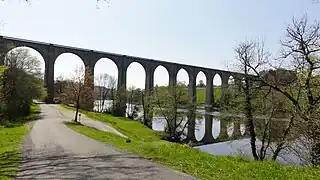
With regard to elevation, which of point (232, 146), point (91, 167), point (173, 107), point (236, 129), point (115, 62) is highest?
point (115, 62)

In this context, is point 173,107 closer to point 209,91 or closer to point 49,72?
point 49,72

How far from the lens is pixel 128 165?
948cm

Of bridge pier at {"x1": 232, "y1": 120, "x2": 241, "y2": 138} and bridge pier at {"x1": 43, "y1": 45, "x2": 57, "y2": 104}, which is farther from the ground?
bridge pier at {"x1": 43, "y1": 45, "x2": 57, "y2": 104}

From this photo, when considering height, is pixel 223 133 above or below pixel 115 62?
below

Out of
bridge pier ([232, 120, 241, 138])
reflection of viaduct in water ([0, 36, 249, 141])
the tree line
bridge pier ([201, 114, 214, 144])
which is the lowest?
bridge pier ([201, 114, 214, 144])

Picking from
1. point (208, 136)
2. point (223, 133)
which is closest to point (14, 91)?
point (223, 133)

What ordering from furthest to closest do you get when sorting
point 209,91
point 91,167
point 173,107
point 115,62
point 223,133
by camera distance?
point 209,91 < point 115,62 < point 173,107 < point 223,133 < point 91,167

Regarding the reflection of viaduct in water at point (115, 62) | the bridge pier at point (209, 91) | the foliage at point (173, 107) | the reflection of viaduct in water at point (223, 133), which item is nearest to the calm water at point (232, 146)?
the reflection of viaduct in water at point (223, 133)

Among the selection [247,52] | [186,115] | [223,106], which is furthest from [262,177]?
[186,115]

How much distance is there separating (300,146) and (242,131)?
13.2 m

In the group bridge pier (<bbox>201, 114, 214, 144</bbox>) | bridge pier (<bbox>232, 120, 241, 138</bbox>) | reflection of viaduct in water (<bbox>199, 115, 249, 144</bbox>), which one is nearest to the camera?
bridge pier (<bbox>232, 120, 241, 138</bbox>)

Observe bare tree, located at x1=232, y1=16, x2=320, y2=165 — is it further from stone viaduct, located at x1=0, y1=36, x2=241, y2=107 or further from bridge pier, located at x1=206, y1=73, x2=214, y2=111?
bridge pier, located at x1=206, y1=73, x2=214, y2=111

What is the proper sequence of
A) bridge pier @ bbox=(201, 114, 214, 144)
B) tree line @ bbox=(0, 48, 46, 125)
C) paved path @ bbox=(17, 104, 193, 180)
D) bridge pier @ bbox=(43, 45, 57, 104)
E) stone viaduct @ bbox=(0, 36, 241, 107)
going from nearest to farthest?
paved path @ bbox=(17, 104, 193, 180) → tree line @ bbox=(0, 48, 46, 125) → bridge pier @ bbox=(201, 114, 214, 144) → stone viaduct @ bbox=(0, 36, 241, 107) → bridge pier @ bbox=(43, 45, 57, 104)

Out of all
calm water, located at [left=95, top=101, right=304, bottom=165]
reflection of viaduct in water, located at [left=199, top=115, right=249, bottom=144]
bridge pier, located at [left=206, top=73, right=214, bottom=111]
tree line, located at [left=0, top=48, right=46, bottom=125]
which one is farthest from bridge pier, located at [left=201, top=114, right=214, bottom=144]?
bridge pier, located at [left=206, top=73, right=214, bottom=111]
